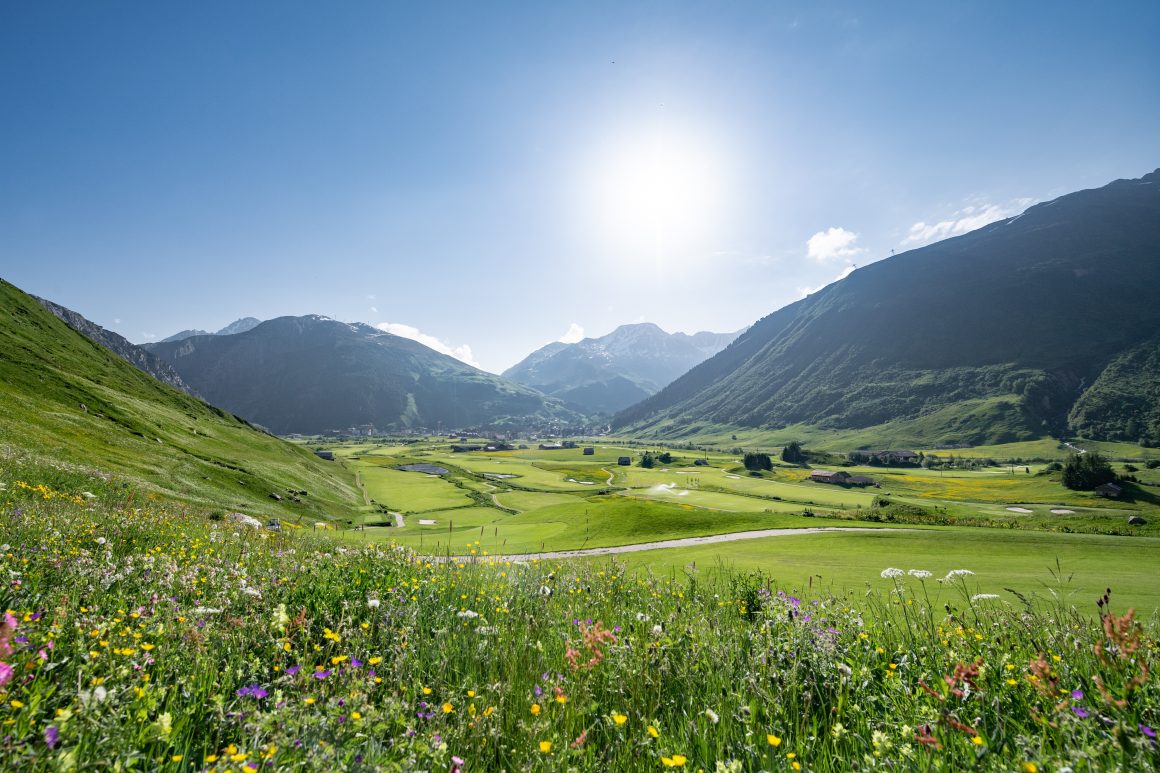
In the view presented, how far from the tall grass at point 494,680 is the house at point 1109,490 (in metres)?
104

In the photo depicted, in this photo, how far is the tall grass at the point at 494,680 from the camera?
3.15 m

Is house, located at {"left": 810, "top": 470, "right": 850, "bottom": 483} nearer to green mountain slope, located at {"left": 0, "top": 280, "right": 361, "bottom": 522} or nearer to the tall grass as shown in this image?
green mountain slope, located at {"left": 0, "top": 280, "right": 361, "bottom": 522}

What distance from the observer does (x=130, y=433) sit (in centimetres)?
5878

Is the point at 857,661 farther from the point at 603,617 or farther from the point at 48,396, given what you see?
the point at 48,396

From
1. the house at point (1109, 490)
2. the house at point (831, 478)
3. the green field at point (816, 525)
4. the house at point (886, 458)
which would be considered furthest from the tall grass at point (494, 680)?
the house at point (886, 458)

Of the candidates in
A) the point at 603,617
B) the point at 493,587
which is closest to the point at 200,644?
the point at 493,587

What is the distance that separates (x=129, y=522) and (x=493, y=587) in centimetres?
923

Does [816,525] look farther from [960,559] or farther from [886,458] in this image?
[886,458]

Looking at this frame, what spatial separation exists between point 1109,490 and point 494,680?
111884 mm

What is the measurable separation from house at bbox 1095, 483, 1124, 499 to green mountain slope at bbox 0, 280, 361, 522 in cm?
11356

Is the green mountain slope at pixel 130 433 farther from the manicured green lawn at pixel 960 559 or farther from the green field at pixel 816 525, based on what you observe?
the manicured green lawn at pixel 960 559

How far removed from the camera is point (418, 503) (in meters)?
76.9

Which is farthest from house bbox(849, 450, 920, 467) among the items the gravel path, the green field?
the gravel path

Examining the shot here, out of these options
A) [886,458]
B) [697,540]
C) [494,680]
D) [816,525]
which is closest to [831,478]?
[886,458]
